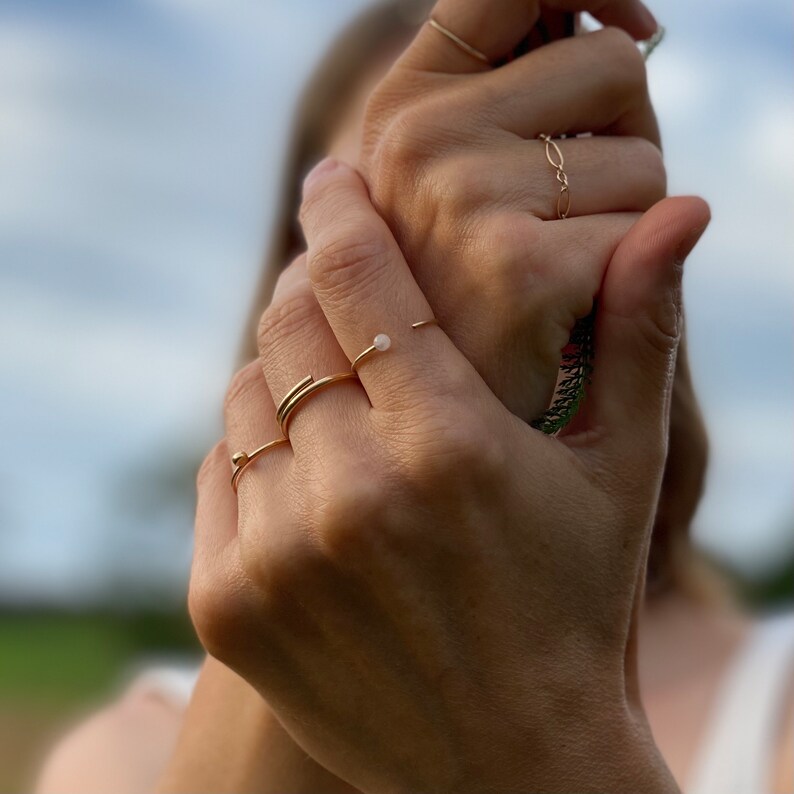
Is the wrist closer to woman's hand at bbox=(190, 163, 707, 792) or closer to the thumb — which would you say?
woman's hand at bbox=(190, 163, 707, 792)

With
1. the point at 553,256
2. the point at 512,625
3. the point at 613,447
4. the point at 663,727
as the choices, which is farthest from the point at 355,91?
the point at 663,727

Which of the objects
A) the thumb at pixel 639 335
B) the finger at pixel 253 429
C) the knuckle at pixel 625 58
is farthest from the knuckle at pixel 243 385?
the knuckle at pixel 625 58

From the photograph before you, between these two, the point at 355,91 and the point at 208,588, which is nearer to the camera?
the point at 208,588

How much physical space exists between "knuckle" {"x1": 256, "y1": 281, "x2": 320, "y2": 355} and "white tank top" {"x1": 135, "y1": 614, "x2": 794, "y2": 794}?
1864 millimetres

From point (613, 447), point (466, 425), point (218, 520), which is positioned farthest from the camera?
point (218, 520)

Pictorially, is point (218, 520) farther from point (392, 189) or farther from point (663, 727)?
point (663, 727)

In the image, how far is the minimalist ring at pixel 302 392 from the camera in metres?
1.27

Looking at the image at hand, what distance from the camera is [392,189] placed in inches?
56.1

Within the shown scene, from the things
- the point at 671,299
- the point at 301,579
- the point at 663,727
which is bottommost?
the point at 663,727

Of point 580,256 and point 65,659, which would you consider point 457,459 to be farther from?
point 65,659

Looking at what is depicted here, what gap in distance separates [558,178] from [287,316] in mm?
496

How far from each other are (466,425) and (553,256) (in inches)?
12.4

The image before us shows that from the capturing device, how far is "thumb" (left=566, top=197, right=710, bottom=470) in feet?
4.06

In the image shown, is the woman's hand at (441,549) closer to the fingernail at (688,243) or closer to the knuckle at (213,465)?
the fingernail at (688,243)
